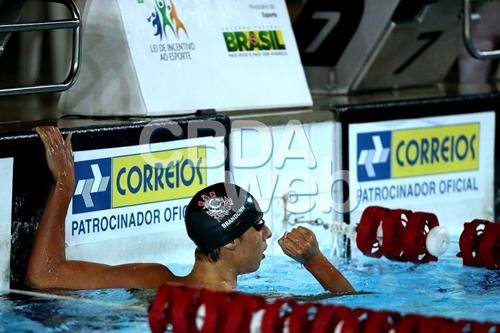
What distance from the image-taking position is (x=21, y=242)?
185 inches

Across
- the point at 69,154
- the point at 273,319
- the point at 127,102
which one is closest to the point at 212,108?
the point at 127,102

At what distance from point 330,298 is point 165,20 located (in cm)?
172

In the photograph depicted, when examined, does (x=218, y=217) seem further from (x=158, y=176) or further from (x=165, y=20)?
(x=165, y=20)

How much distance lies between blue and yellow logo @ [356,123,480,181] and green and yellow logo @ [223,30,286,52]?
0.63m

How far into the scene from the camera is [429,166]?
20.5 feet

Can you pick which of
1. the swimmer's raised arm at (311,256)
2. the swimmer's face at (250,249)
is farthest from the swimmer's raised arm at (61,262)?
the swimmer's raised arm at (311,256)

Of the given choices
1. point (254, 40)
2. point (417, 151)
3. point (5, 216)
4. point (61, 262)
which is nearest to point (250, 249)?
point (61, 262)

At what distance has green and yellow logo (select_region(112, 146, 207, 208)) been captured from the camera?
5.02 m

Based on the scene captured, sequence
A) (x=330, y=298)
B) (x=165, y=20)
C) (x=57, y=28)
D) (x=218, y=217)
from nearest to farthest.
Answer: (x=218, y=217) → (x=330, y=298) → (x=57, y=28) → (x=165, y=20)

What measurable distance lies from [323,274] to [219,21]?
1.76m

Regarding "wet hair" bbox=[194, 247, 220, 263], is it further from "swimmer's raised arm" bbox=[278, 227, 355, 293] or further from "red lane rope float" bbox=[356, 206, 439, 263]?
"red lane rope float" bbox=[356, 206, 439, 263]

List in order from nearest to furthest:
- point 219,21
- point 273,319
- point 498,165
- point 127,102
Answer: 1. point 273,319
2. point 127,102
3. point 219,21
4. point 498,165

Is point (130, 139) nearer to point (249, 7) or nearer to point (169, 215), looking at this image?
point (169, 215)

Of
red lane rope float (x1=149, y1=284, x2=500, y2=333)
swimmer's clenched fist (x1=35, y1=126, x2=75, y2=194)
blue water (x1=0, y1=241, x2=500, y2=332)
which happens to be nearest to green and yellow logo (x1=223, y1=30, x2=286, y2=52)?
blue water (x1=0, y1=241, x2=500, y2=332)
